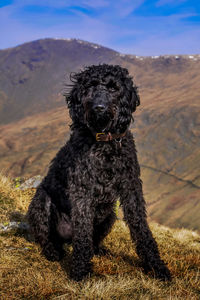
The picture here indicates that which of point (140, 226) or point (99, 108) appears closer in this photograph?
point (99, 108)

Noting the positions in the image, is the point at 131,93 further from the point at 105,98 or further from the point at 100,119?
the point at 100,119

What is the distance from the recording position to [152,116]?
145000 mm

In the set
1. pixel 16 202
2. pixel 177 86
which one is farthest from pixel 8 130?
pixel 16 202

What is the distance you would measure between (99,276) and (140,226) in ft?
3.08

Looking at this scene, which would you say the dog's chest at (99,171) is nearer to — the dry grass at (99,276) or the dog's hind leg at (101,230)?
the dog's hind leg at (101,230)

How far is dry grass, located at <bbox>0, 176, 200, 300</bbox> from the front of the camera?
11.1 ft

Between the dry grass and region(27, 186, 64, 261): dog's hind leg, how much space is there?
0.17 meters

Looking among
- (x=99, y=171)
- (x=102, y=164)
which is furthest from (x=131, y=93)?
(x=99, y=171)

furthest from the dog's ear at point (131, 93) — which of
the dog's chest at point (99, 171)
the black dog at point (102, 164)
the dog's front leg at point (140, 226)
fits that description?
the dog's front leg at point (140, 226)

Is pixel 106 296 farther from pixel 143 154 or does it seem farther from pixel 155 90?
pixel 155 90

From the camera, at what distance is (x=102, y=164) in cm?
A: 415

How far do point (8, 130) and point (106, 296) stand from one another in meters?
198

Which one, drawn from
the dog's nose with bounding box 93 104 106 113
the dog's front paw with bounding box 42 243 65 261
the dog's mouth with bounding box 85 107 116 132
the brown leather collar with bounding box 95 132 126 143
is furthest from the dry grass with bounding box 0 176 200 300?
the dog's nose with bounding box 93 104 106 113

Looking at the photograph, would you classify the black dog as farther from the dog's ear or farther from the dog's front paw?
the dog's front paw
